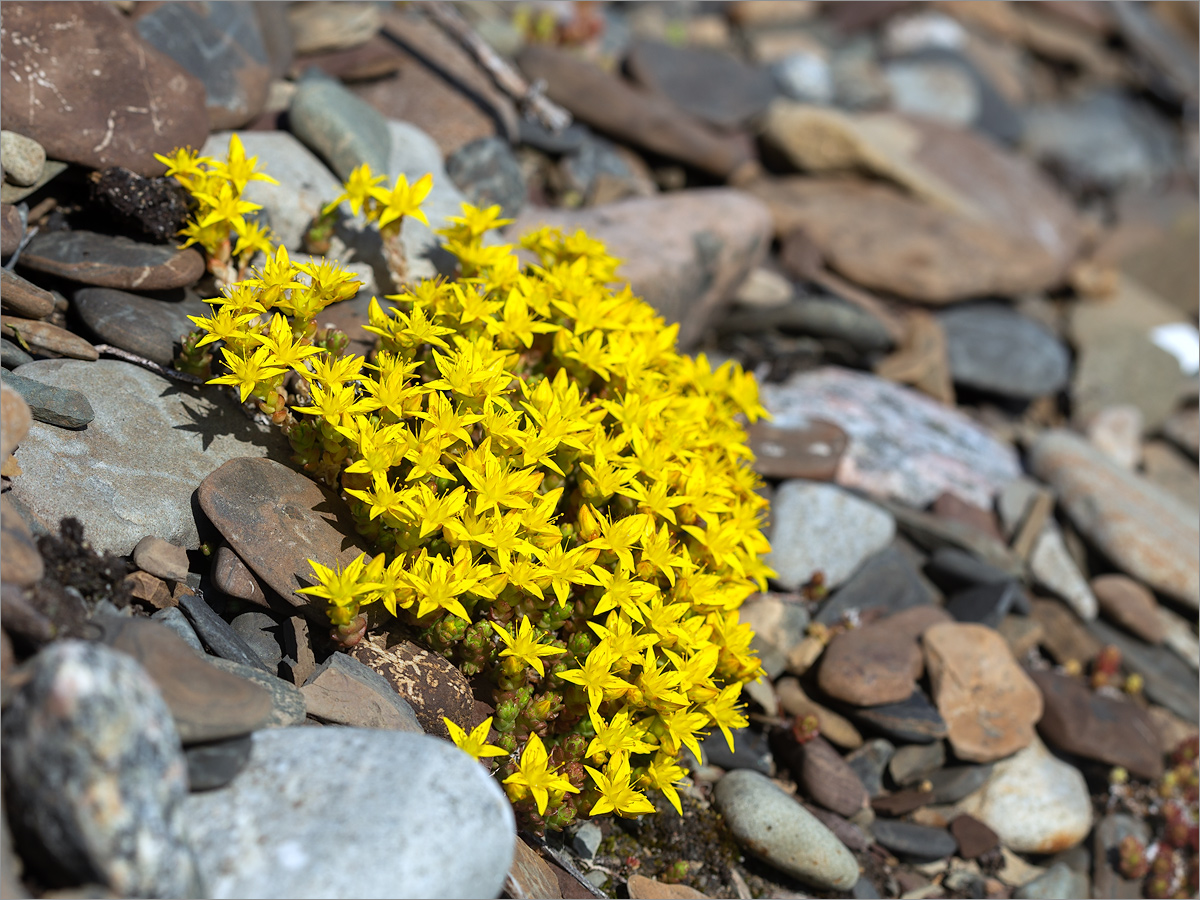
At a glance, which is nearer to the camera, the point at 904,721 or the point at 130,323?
the point at 130,323

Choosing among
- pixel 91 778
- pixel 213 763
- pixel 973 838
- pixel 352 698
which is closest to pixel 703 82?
pixel 973 838

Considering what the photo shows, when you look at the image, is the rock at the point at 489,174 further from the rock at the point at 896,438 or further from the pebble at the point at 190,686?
the pebble at the point at 190,686

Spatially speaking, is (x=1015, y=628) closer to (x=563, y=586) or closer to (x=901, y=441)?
(x=901, y=441)

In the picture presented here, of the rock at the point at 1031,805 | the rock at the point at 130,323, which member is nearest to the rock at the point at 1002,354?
the rock at the point at 1031,805

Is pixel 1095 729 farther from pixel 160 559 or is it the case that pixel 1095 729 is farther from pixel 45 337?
pixel 45 337

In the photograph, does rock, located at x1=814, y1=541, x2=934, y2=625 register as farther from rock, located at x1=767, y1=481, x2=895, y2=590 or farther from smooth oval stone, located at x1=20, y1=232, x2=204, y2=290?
smooth oval stone, located at x1=20, y1=232, x2=204, y2=290
